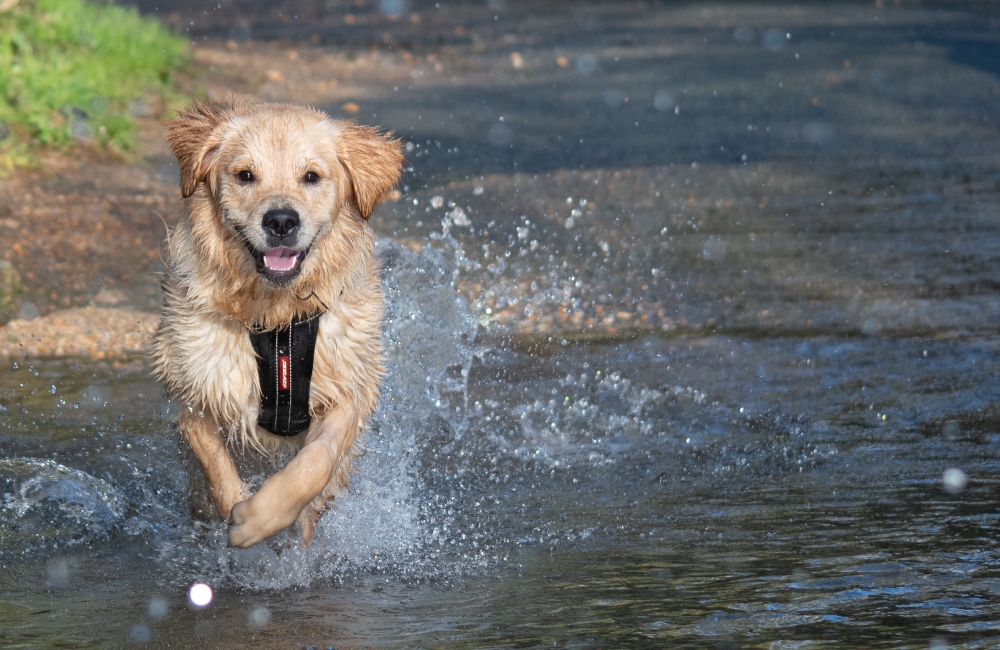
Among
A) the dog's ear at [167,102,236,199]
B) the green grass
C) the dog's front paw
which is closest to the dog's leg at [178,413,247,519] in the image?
the dog's front paw

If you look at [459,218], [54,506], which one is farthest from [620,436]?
[459,218]

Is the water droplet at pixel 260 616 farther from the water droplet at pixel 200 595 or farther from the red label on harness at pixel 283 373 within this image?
the red label on harness at pixel 283 373

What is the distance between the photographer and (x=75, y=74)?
1149 cm

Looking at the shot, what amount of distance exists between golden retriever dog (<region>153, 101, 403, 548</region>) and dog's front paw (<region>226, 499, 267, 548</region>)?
1.10 feet

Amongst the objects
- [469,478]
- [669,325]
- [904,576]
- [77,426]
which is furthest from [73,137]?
[904,576]

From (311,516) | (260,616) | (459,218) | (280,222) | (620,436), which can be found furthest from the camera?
(459,218)

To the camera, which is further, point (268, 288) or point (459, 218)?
point (459, 218)

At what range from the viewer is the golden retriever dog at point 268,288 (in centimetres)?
457

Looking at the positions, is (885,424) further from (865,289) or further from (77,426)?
(77,426)

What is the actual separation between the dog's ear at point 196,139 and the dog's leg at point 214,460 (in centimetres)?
92

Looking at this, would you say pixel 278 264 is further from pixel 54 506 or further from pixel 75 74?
pixel 75 74

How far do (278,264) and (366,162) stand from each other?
66cm

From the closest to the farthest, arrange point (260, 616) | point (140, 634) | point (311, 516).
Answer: point (140, 634) < point (260, 616) < point (311, 516)

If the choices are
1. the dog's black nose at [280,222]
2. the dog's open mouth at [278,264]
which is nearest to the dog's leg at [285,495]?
the dog's open mouth at [278,264]
